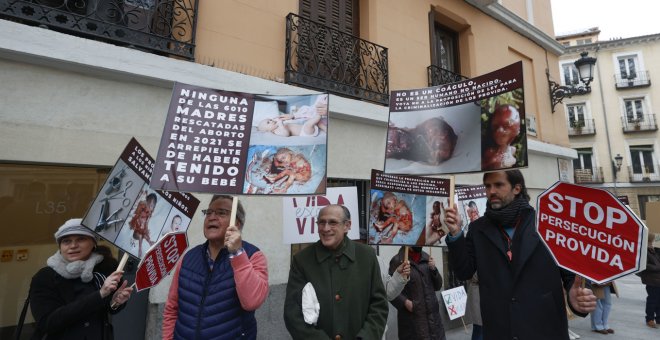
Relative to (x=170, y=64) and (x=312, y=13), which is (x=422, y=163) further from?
(x=312, y=13)

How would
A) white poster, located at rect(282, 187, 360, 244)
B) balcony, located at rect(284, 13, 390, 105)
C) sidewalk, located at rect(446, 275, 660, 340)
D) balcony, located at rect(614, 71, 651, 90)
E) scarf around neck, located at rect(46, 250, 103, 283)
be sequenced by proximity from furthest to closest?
balcony, located at rect(614, 71, 651, 90)
sidewalk, located at rect(446, 275, 660, 340)
balcony, located at rect(284, 13, 390, 105)
white poster, located at rect(282, 187, 360, 244)
scarf around neck, located at rect(46, 250, 103, 283)

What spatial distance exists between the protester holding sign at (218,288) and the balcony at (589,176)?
1289 inches

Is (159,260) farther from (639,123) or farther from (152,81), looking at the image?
(639,123)

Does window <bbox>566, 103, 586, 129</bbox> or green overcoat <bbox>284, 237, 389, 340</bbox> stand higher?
window <bbox>566, 103, 586, 129</bbox>

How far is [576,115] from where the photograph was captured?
30.0m

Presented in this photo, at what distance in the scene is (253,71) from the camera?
17.4 feet

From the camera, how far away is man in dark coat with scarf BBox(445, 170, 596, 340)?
215 cm

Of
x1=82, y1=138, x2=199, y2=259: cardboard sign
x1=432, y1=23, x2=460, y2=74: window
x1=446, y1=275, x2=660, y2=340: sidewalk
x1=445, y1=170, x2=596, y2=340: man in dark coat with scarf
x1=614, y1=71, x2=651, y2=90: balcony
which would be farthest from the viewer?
x1=614, y1=71, x2=651, y2=90: balcony

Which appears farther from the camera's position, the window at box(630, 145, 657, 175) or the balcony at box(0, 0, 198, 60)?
the window at box(630, 145, 657, 175)

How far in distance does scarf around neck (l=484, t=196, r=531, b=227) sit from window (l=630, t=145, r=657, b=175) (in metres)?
33.3

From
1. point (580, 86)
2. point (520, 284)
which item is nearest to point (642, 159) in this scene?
point (580, 86)

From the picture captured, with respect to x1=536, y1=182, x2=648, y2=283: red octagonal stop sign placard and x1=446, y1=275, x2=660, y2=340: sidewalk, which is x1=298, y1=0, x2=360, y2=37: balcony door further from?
x1=446, y1=275, x2=660, y2=340: sidewalk

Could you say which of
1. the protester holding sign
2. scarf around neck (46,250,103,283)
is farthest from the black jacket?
scarf around neck (46,250,103,283)

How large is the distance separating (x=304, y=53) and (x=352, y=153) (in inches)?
74.5
